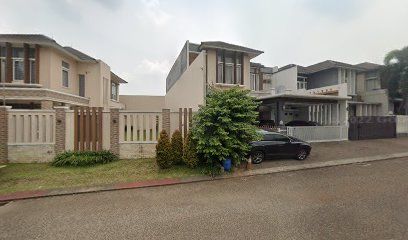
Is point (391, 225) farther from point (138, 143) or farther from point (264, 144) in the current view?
point (138, 143)

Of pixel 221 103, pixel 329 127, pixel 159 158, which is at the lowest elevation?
pixel 159 158

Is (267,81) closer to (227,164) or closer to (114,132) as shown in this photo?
(227,164)

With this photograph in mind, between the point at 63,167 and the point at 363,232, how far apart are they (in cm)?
1026

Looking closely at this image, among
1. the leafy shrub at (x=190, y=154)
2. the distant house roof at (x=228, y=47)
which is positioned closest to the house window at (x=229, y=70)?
the distant house roof at (x=228, y=47)

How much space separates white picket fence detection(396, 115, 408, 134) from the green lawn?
20434 millimetres

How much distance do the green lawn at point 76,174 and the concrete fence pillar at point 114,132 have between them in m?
0.73

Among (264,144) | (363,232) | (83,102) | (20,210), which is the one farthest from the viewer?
(83,102)

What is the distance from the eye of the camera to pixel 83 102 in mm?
17531

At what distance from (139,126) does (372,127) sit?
18297 mm

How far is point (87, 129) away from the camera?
9.71 meters

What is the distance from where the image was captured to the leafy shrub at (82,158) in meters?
8.98

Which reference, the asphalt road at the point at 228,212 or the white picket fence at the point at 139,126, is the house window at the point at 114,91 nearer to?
the white picket fence at the point at 139,126

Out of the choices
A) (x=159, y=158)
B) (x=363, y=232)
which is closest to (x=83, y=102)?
(x=159, y=158)

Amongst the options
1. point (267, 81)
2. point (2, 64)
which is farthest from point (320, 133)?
point (2, 64)
